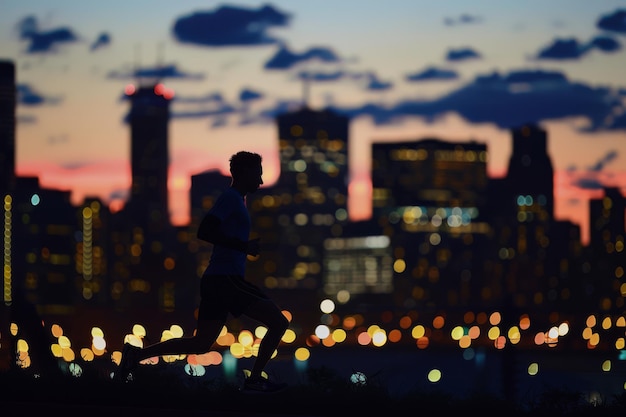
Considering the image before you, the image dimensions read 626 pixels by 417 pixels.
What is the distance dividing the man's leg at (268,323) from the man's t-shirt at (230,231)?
0.29 meters

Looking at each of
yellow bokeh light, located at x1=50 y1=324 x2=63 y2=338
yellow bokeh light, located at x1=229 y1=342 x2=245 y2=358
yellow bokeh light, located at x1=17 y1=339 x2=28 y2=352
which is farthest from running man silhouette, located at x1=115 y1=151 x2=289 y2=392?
yellow bokeh light, located at x1=229 y1=342 x2=245 y2=358

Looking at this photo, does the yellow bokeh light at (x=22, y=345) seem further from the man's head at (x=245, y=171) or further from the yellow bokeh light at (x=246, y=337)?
the yellow bokeh light at (x=246, y=337)

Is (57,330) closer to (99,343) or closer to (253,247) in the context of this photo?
(253,247)

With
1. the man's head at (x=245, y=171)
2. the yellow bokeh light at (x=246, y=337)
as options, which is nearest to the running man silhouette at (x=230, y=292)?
A: the man's head at (x=245, y=171)

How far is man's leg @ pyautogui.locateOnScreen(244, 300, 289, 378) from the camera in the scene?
10680mm

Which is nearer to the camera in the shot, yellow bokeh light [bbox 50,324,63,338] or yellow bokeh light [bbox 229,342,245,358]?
yellow bokeh light [bbox 50,324,63,338]

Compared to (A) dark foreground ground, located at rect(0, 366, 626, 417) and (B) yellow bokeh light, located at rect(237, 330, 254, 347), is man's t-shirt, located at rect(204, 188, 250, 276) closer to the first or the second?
(A) dark foreground ground, located at rect(0, 366, 626, 417)

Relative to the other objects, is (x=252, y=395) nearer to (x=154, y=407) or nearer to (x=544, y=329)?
(x=154, y=407)

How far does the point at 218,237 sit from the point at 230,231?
137 millimetres

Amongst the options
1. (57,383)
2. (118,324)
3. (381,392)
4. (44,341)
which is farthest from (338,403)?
(118,324)

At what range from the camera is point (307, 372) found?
11.4 meters

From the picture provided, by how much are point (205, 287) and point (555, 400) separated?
2663 mm

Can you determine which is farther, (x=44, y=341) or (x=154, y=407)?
(x=44, y=341)

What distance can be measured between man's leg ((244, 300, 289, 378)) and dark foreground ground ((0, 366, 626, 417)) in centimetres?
30
